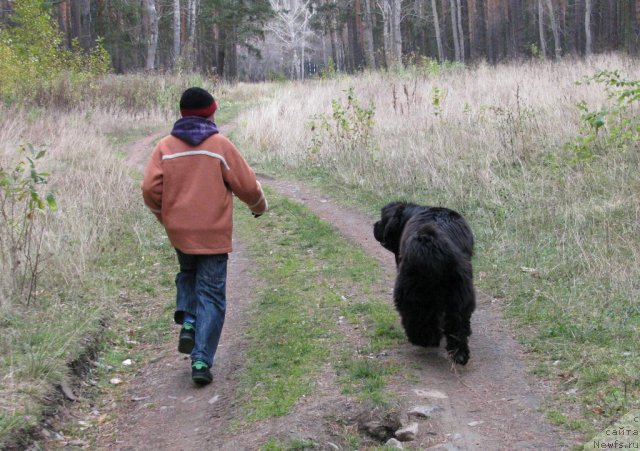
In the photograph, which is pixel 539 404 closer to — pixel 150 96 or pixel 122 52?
pixel 150 96

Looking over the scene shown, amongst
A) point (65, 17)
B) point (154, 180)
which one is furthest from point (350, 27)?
point (154, 180)

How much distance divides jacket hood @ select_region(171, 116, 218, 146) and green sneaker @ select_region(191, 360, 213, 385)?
1.67 m

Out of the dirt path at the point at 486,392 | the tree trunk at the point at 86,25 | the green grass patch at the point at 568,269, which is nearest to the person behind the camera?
the dirt path at the point at 486,392

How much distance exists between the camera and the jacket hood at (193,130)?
4621 mm

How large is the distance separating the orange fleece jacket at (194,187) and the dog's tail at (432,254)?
137 centimetres

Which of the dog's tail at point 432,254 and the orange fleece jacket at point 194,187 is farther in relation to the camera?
the orange fleece jacket at point 194,187

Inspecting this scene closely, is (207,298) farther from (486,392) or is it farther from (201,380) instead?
(486,392)

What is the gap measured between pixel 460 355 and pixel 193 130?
2.58 metres

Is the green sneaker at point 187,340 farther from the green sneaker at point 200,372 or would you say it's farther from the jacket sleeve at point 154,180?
the jacket sleeve at point 154,180

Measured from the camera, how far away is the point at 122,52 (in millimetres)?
43219

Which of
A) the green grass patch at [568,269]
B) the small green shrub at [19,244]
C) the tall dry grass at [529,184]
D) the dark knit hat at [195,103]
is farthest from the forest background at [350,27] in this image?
the dark knit hat at [195,103]

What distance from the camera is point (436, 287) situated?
4.56 metres

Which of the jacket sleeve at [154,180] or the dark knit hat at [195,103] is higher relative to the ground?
the dark knit hat at [195,103]

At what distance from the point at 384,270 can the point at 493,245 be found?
4.68 ft
